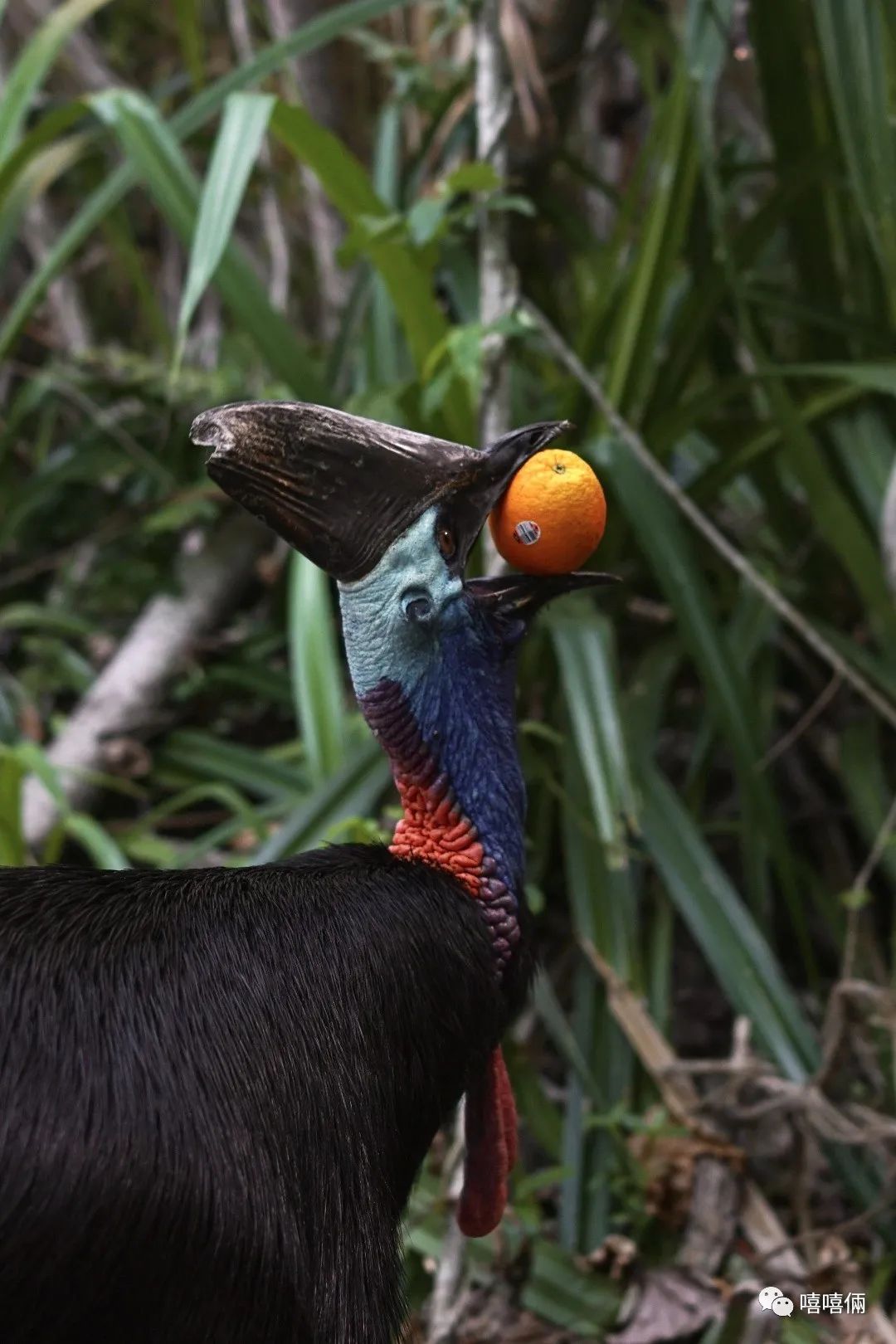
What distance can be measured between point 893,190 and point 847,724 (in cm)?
71

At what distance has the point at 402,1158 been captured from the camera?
93 cm

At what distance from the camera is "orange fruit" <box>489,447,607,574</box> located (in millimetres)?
892

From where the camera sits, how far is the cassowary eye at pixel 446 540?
0.90 meters

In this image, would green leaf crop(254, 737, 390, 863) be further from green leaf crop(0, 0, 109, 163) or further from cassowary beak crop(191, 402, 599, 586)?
green leaf crop(0, 0, 109, 163)

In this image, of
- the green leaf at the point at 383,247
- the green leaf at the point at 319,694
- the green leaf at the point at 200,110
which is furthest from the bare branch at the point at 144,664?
the green leaf at the point at 383,247

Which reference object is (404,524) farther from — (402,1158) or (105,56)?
(105,56)

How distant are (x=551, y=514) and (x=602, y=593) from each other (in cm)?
102

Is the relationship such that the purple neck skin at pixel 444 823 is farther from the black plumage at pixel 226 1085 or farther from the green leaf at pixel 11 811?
the green leaf at pixel 11 811

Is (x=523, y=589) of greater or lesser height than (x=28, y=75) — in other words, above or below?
below

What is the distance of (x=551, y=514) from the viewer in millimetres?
891

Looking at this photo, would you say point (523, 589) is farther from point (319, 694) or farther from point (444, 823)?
point (319, 694)

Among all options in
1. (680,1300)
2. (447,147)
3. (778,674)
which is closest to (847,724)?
(778,674)

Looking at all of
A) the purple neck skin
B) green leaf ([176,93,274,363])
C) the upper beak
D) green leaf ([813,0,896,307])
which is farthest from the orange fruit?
green leaf ([813,0,896,307])

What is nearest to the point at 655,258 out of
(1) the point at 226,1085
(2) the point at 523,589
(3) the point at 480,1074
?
(2) the point at 523,589
